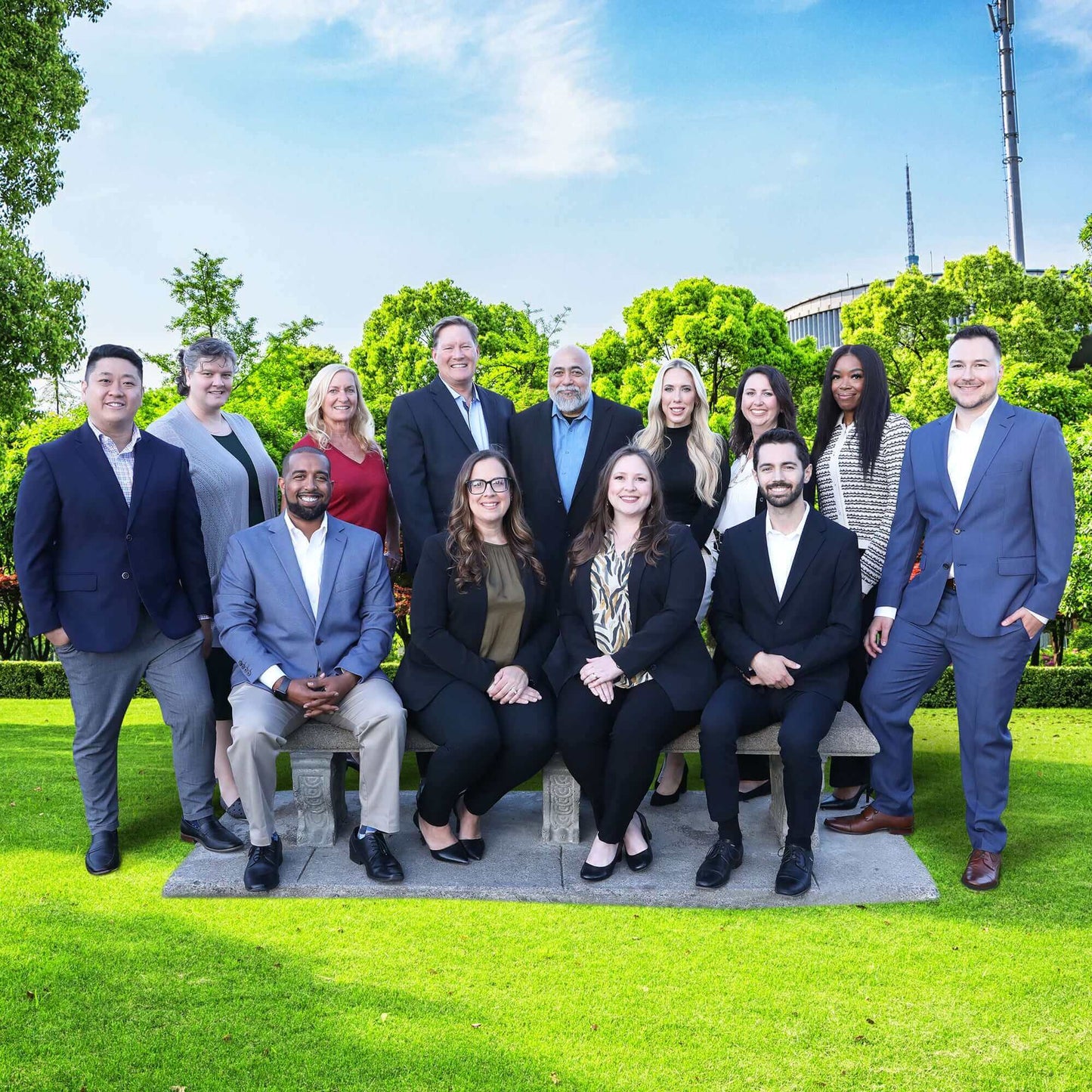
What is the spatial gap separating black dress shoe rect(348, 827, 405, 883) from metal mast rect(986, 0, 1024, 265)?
40037 millimetres

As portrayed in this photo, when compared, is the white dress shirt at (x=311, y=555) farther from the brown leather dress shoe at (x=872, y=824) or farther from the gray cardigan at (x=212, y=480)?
the brown leather dress shoe at (x=872, y=824)

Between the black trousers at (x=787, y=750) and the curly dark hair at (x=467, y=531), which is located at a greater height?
the curly dark hair at (x=467, y=531)

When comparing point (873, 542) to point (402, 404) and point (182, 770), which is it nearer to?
point (402, 404)

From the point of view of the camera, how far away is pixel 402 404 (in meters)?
5.42

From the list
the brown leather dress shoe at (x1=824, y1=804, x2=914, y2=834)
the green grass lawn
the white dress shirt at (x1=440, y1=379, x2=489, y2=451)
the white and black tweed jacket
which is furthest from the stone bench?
the white dress shirt at (x1=440, y1=379, x2=489, y2=451)

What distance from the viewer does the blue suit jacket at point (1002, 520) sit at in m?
4.36

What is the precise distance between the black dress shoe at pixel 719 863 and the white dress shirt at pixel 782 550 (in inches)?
46.1

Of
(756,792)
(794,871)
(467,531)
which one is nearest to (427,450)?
(467,531)

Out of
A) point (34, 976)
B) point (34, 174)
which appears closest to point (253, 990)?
point (34, 976)

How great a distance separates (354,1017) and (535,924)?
3.11 feet

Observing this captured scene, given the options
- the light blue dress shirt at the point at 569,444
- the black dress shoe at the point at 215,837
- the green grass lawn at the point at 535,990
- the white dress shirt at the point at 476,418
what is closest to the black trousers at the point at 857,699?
the green grass lawn at the point at 535,990

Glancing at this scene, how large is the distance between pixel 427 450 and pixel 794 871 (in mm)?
2815

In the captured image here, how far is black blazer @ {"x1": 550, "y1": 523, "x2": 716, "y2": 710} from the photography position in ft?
14.8

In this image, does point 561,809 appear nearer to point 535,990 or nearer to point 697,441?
point 535,990
